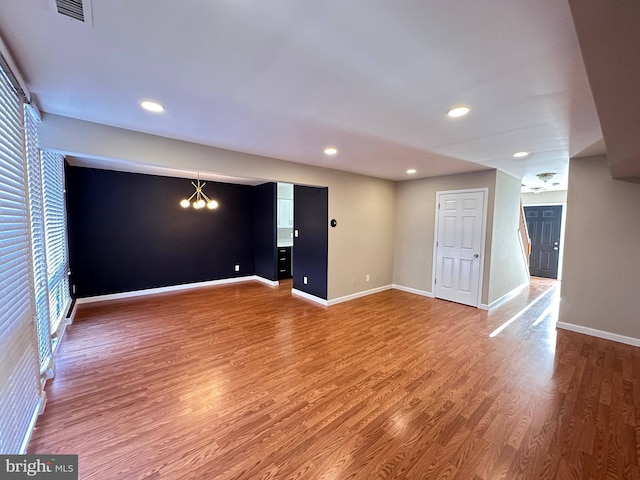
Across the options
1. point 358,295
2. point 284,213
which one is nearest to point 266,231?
point 284,213

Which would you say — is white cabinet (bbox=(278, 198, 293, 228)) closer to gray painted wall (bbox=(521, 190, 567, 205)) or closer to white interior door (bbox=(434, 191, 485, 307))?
white interior door (bbox=(434, 191, 485, 307))

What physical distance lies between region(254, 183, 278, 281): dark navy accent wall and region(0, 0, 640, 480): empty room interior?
1284 millimetres

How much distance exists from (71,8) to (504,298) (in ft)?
20.9

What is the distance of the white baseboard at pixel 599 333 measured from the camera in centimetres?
332

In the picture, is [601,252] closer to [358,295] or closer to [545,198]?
[358,295]

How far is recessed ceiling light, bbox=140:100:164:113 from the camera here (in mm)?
2120

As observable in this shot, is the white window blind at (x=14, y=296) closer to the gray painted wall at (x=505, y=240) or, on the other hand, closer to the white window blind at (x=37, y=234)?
the white window blind at (x=37, y=234)

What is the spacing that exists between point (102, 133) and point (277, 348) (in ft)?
9.40

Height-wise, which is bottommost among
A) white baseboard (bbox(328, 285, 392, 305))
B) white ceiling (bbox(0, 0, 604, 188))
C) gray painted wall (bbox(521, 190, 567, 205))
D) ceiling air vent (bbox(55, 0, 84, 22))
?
white baseboard (bbox(328, 285, 392, 305))

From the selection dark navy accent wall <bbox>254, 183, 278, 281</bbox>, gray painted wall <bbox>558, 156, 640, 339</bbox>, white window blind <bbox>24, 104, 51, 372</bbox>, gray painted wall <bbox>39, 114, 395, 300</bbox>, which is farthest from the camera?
dark navy accent wall <bbox>254, 183, 278, 281</bbox>

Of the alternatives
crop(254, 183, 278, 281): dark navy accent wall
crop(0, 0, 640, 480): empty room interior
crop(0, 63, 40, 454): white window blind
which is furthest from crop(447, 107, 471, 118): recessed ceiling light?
crop(254, 183, 278, 281): dark navy accent wall

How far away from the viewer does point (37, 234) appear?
246cm

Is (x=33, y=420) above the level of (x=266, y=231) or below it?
below

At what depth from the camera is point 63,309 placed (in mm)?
3758
